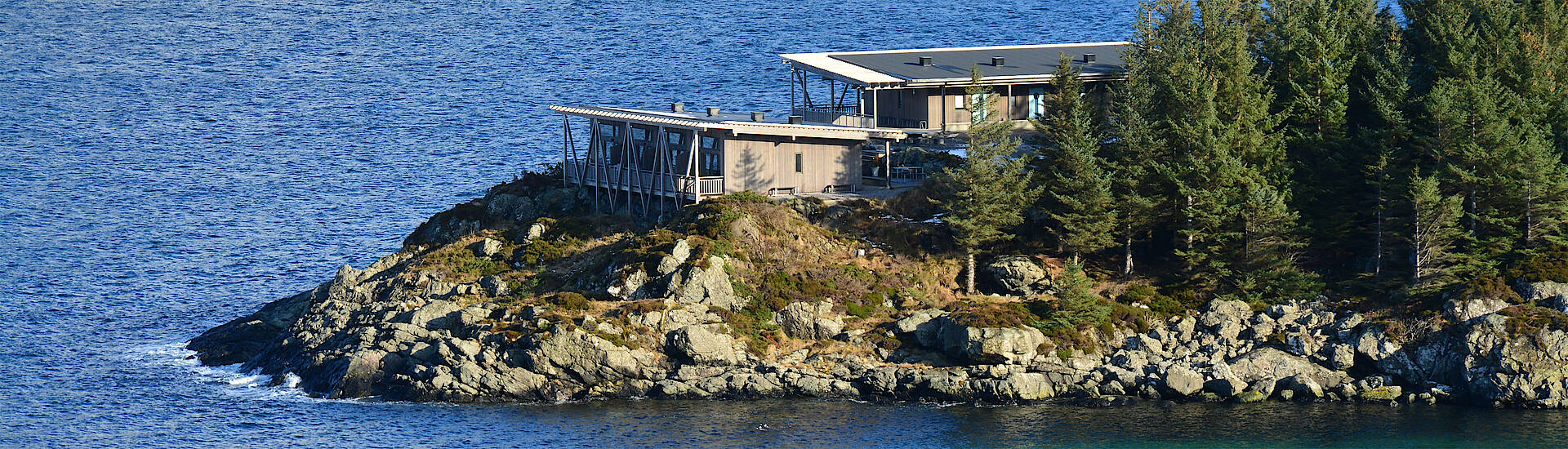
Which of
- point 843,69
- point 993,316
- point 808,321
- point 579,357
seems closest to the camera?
point 579,357

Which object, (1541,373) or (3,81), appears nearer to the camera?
(1541,373)

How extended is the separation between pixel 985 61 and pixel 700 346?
1078 inches

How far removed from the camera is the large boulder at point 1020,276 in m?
82.9

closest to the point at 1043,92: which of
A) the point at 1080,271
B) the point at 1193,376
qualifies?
the point at 1080,271

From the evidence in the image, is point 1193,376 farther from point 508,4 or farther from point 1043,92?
point 508,4

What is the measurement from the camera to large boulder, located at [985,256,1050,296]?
3265 inches

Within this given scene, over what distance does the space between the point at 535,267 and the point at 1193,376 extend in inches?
1064

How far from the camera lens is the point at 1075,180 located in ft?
273

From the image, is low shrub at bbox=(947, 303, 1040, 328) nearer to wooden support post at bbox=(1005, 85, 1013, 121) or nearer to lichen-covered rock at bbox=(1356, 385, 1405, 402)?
lichen-covered rock at bbox=(1356, 385, 1405, 402)

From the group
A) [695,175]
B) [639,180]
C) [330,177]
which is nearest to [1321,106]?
[695,175]

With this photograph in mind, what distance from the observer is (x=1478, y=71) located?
84000 mm

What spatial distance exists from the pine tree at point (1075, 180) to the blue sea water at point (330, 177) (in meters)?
10.0

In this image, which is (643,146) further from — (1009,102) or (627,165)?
(1009,102)

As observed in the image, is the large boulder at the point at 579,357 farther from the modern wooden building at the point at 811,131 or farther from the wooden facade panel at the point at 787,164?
the wooden facade panel at the point at 787,164
